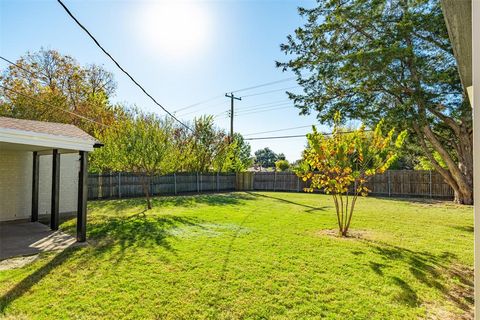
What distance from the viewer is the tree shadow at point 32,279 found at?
315 centimetres

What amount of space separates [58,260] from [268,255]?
3.63m

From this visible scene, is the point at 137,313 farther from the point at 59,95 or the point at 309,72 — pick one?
the point at 59,95

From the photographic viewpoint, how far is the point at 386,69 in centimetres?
1024

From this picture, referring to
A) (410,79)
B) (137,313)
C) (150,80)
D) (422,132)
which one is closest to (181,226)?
(137,313)

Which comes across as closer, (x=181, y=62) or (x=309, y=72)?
(x=181, y=62)

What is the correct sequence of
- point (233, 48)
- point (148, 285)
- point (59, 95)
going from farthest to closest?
1. point (59, 95)
2. point (233, 48)
3. point (148, 285)

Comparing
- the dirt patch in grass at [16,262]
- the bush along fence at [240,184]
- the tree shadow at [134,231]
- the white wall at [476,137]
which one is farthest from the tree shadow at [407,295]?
the bush along fence at [240,184]

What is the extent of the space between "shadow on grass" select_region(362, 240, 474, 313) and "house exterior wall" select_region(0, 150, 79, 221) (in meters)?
9.23

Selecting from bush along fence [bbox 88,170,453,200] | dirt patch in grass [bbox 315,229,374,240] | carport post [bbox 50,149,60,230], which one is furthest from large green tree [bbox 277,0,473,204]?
carport post [bbox 50,149,60,230]

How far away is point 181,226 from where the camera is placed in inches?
276

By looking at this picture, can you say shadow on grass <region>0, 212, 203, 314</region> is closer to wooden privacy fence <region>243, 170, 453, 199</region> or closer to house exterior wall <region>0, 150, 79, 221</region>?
house exterior wall <region>0, 150, 79, 221</region>

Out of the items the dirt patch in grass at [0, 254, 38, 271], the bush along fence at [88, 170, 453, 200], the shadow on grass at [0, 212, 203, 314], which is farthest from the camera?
the bush along fence at [88, 170, 453, 200]

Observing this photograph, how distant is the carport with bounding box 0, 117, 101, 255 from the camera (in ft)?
17.4

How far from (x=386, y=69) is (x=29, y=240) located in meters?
12.5
